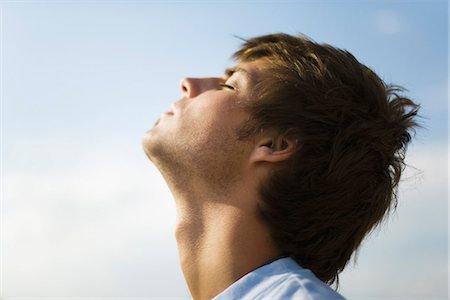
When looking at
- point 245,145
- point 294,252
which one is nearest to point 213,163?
point 245,145

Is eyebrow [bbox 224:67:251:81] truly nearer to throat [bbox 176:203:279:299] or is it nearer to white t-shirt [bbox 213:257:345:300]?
throat [bbox 176:203:279:299]

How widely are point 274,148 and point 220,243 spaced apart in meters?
0.67

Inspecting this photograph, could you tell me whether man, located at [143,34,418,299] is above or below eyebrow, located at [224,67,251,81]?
below

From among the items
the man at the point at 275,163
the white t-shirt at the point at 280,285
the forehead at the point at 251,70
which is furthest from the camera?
the forehead at the point at 251,70

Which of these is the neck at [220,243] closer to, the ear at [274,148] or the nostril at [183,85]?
the ear at [274,148]

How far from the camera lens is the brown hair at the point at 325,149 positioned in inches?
143

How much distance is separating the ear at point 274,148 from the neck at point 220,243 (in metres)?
0.25

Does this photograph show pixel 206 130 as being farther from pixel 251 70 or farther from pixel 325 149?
pixel 325 149

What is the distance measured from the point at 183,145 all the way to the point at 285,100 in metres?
0.70

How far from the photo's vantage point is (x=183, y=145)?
370 cm

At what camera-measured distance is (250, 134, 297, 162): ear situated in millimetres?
3586

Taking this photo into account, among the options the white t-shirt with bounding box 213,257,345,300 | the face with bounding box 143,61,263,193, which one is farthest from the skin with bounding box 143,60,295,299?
the white t-shirt with bounding box 213,257,345,300

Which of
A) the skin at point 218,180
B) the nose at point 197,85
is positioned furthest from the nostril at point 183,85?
the skin at point 218,180

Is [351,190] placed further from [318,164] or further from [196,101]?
[196,101]
